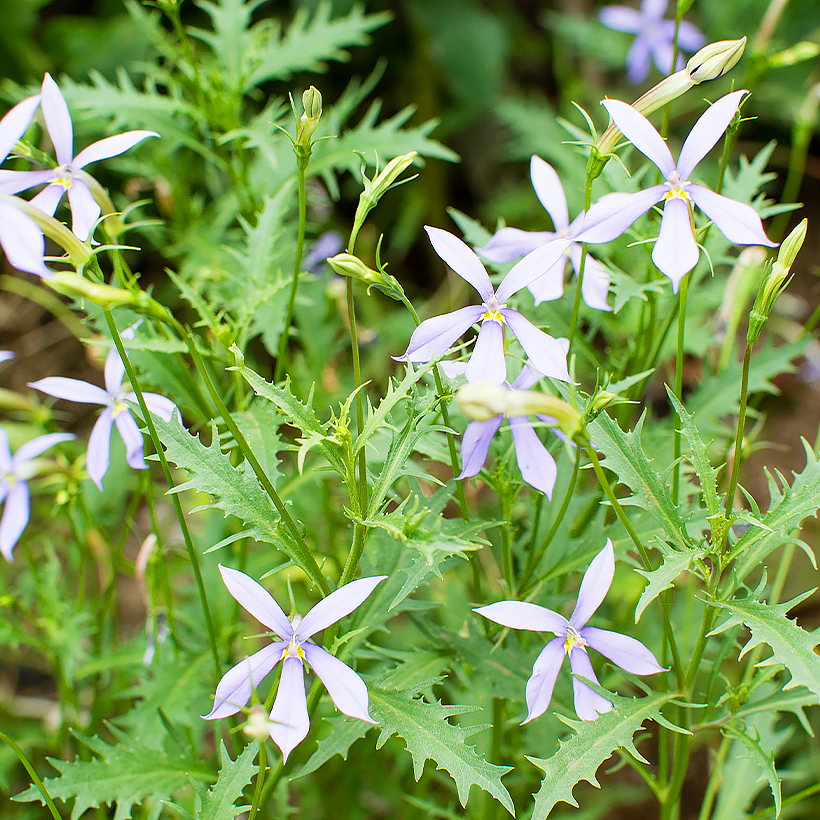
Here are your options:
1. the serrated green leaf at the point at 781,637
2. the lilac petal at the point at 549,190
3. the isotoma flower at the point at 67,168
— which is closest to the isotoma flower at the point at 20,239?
the isotoma flower at the point at 67,168

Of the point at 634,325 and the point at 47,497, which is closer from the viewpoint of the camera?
the point at 634,325

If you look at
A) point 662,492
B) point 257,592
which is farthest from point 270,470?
point 662,492

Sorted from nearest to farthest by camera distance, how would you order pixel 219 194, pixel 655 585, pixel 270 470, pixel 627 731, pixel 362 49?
pixel 655 585
pixel 627 731
pixel 270 470
pixel 219 194
pixel 362 49

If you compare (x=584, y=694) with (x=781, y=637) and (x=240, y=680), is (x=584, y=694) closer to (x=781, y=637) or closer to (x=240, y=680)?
(x=781, y=637)

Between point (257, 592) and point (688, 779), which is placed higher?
point (257, 592)

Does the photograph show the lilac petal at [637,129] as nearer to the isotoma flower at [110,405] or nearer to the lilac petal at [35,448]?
the isotoma flower at [110,405]

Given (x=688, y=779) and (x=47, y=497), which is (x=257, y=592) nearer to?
(x=688, y=779)
